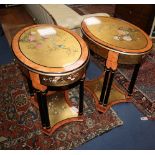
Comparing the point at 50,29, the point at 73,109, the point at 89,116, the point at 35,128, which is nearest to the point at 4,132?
the point at 35,128

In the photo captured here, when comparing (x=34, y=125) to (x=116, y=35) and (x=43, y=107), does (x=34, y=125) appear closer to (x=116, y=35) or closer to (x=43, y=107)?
(x=43, y=107)

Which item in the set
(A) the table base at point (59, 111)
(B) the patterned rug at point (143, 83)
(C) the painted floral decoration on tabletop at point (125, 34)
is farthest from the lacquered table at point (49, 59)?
(B) the patterned rug at point (143, 83)

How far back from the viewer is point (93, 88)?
280 cm

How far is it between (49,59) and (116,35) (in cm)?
85

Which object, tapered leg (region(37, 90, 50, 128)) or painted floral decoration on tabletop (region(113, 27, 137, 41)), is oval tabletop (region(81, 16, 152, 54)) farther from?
tapered leg (region(37, 90, 50, 128))

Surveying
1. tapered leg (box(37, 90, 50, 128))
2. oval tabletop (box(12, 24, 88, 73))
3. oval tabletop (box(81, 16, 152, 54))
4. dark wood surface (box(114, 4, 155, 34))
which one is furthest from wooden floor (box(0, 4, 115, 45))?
tapered leg (box(37, 90, 50, 128))

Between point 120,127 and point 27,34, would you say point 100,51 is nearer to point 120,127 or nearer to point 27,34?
point 27,34

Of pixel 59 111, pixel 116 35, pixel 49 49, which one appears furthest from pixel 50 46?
pixel 59 111

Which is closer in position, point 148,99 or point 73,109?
point 73,109

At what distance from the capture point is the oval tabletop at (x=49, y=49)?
5.74ft

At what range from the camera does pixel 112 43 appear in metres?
2.09

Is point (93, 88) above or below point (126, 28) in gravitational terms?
below

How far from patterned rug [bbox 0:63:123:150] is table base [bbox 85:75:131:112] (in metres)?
0.07
